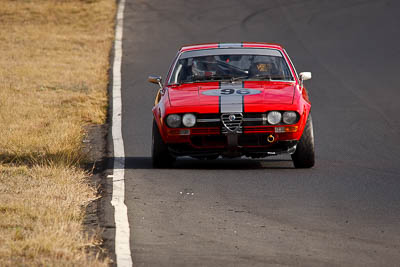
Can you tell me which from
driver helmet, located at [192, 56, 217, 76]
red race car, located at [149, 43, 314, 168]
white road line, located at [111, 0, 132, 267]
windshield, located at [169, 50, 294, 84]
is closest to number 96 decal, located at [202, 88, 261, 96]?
red race car, located at [149, 43, 314, 168]

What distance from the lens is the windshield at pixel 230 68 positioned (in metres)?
12.5

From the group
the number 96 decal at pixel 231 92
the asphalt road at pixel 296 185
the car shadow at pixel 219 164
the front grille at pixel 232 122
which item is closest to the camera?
the asphalt road at pixel 296 185

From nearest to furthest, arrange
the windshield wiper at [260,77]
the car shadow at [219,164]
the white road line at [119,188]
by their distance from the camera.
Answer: the white road line at [119,188], the car shadow at [219,164], the windshield wiper at [260,77]

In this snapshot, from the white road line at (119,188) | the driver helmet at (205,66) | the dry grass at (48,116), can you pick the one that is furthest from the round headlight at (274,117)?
the dry grass at (48,116)

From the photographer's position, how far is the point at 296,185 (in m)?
10.5

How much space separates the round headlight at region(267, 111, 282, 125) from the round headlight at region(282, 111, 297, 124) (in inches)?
2.4

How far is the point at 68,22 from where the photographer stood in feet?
95.6

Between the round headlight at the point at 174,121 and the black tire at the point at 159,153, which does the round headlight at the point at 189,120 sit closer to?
the round headlight at the point at 174,121

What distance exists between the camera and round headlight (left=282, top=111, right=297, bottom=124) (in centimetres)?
1129

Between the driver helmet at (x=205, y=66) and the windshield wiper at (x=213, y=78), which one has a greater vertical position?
the driver helmet at (x=205, y=66)

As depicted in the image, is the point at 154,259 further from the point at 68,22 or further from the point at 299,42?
the point at 68,22

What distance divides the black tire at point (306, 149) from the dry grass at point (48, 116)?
2558 mm

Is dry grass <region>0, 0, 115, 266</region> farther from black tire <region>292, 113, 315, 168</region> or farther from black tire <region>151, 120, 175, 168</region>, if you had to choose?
black tire <region>292, 113, 315, 168</region>

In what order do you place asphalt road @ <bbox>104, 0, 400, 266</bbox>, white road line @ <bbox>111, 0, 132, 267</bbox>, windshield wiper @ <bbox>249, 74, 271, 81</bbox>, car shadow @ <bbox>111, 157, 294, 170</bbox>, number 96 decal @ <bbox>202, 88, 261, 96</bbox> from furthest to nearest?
windshield wiper @ <bbox>249, 74, 271, 81</bbox>, car shadow @ <bbox>111, 157, 294, 170</bbox>, number 96 decal @ <bbox>202, 88, 261, 96</bbox>, asphalt road @ <bbox>104, 0, 400, 266</bbox>, white road line @ <bbox>111, 0, 132, 267</bbox>
